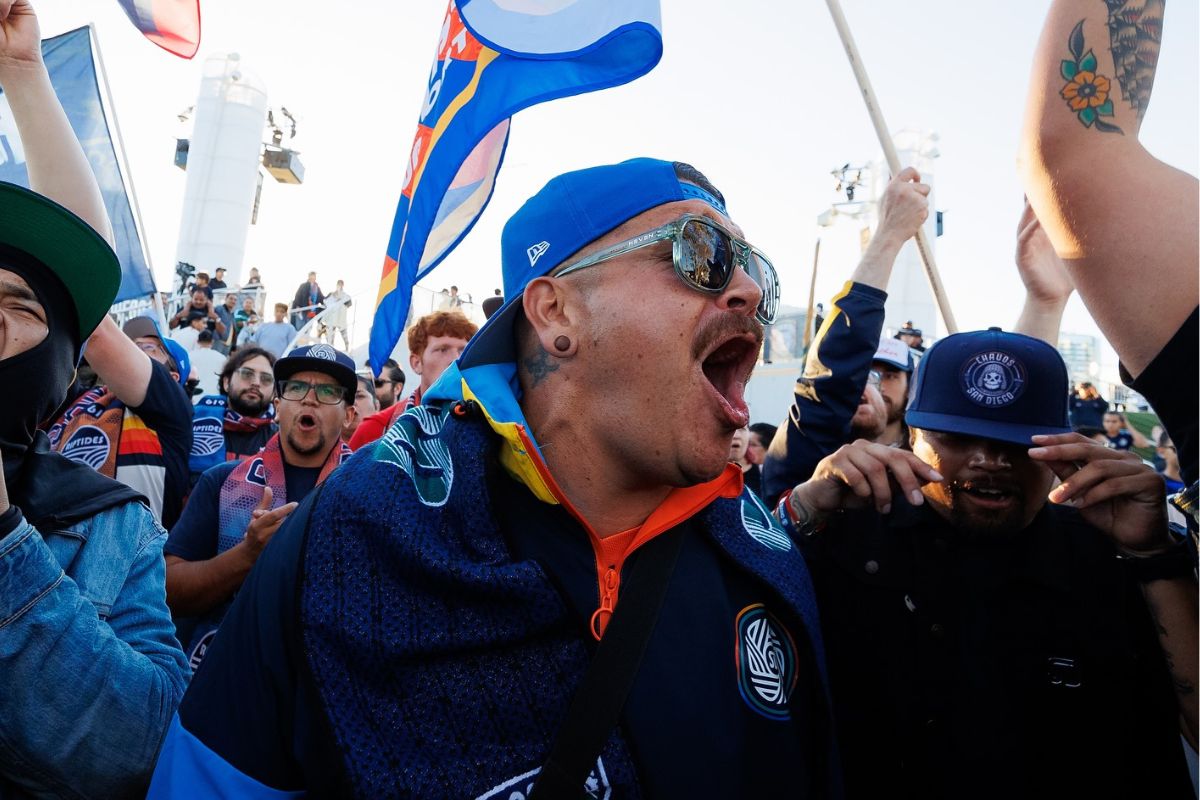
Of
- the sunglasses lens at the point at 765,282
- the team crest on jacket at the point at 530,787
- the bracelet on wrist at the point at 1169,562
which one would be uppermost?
the sunglasses lens at the point at 765,282

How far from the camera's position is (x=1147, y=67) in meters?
1.45

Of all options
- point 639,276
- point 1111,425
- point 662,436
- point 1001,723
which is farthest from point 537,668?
point 1111,425

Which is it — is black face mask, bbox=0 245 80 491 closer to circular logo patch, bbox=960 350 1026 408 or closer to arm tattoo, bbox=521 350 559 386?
arm tattoo, bbox=521 350 559 386

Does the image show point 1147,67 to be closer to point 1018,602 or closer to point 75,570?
point 1018,602

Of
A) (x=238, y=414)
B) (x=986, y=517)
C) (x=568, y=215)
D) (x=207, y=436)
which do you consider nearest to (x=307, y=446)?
(x=207, y=436)

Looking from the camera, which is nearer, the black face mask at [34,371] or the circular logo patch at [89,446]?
the black face mask at [34,371]

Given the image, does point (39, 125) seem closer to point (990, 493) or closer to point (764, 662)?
point (764, 662)

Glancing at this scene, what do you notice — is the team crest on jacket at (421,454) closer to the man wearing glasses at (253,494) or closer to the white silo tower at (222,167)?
the man wearing glasses at (253,494)

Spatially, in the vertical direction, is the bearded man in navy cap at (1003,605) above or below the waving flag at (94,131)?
below

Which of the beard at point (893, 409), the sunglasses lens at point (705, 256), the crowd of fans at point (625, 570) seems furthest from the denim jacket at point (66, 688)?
the beard at point (893, 409)

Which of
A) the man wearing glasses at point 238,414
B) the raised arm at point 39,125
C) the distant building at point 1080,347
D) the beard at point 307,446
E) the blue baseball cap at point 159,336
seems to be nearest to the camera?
the raised arm at point 39,125

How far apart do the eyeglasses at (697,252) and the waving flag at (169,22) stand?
308 cm

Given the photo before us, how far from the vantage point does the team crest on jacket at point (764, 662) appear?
1710 millimetres

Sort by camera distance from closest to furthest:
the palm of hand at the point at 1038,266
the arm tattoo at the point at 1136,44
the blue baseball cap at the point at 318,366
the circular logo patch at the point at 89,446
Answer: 1. the arm tattoo at the point at 1136,44
2. the palm of hand at the point at 1038,266
3. the circular logo patch at the point at 89,446
4. the blue baseball cap at the point at 318,366
